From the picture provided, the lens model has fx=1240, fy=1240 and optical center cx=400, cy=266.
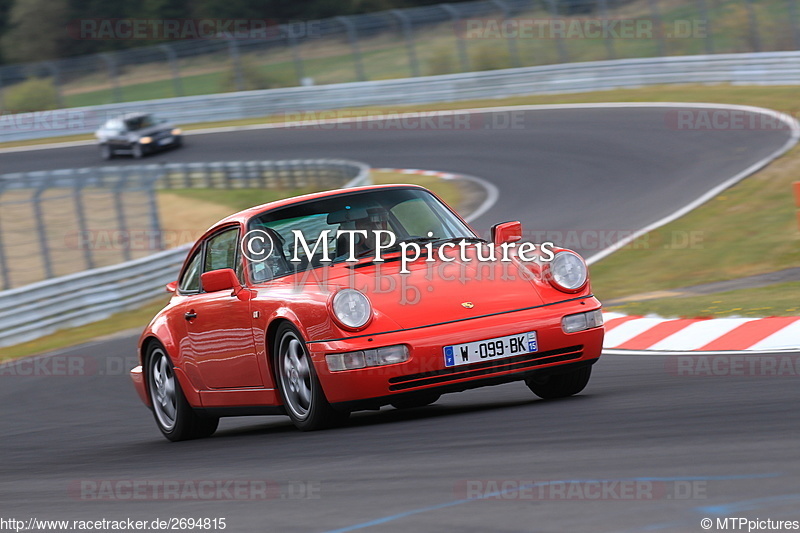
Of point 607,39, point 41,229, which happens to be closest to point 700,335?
point 41,229

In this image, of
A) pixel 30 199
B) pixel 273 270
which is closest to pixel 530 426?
pixel 273 270

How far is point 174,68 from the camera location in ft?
130

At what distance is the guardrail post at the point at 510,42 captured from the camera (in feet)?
109

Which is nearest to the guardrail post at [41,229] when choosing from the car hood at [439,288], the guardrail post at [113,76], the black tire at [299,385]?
the black tire at [299,385]

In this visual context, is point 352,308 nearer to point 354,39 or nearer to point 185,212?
point 185,212

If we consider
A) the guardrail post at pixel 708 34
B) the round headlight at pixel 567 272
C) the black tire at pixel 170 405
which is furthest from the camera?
the guardrail post at pixel 708 34

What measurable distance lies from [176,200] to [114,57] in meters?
11.8

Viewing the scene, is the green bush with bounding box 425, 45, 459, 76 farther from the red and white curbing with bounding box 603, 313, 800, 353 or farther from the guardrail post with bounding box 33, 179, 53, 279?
the red and white curbing with bounding box 603, 313, 800, 353

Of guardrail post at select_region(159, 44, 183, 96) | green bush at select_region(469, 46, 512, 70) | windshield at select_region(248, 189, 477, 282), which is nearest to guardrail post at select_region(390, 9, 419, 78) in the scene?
green bush at select_region(469, 46, 512, 70)

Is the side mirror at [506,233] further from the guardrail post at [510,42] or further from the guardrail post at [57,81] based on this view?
the guardrail post at [57,81]

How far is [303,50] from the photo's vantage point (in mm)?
37969

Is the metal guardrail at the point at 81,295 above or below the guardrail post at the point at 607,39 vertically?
below

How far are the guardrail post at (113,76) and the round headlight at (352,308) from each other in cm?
3383

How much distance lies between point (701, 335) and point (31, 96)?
120 feet
